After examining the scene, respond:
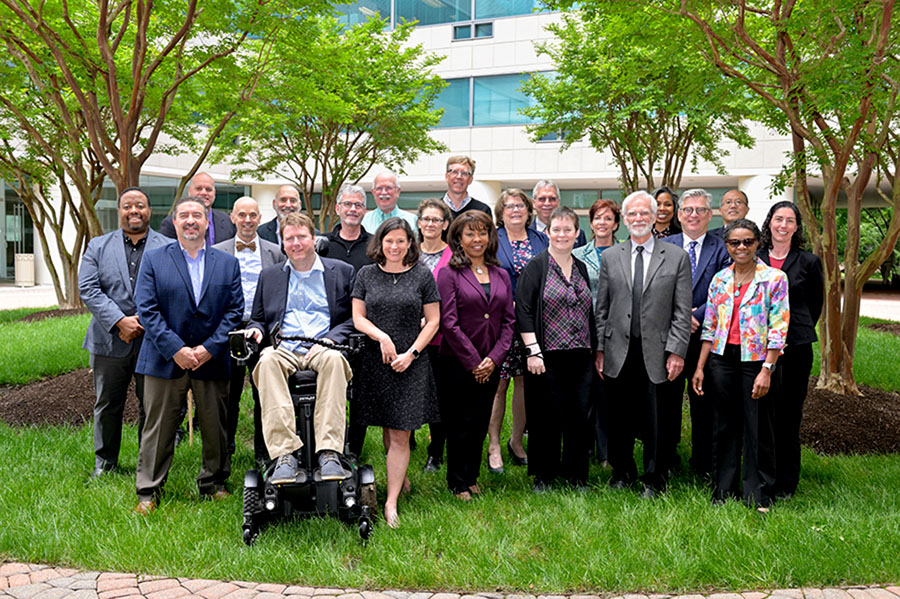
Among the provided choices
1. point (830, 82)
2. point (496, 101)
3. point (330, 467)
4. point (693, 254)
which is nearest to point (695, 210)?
point (693, 254)

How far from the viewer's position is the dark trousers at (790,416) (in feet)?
16.4

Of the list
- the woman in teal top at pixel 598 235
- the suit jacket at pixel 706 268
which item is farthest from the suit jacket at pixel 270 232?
the suit jacket at pixel 706 268

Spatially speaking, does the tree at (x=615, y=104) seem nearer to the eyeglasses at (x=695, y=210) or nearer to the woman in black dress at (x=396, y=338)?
the eyeglasses at (x=695, y=210)

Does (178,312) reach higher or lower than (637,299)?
lower

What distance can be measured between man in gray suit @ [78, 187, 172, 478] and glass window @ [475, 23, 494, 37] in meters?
24.0

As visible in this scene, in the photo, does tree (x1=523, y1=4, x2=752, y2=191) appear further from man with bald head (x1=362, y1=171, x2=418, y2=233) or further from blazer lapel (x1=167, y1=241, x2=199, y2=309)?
blazer lapel (x1=167, y1=241, x2=199, y2=309)

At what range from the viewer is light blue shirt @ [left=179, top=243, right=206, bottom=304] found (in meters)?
4.88

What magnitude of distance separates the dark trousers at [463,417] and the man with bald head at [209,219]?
8.35ft

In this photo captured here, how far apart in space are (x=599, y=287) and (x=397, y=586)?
2.63 m

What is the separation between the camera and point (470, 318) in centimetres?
492

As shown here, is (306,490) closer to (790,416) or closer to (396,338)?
(396,338)

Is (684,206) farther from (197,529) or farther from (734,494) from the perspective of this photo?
(197,529)

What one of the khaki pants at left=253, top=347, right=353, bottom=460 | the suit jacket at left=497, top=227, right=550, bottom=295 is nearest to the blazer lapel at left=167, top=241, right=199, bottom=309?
the khaki pants at left=253, top=347, right=353, bottom=460

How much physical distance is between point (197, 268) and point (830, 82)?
5711 mm
